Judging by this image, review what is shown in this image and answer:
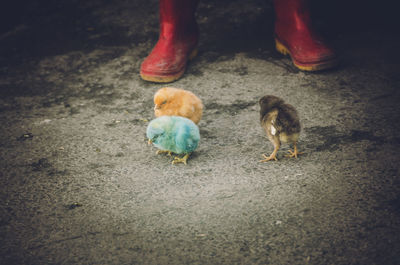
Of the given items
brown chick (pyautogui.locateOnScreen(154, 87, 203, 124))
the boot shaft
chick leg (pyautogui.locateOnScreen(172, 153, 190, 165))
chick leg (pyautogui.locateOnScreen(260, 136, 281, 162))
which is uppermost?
the boot shaft

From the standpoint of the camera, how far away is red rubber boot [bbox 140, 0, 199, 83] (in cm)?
350

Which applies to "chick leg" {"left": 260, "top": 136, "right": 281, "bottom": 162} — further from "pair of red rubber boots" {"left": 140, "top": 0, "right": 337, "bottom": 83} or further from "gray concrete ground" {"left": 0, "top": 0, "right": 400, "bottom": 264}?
"pair of red rubber boots" {"left": 140, "top": 0, "right": 337, "bottom": 83}

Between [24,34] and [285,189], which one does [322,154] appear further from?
[24,34]

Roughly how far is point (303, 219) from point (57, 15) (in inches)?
177

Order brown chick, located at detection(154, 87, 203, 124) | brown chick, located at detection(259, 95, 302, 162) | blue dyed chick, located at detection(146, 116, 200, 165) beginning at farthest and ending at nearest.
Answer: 1. brown chick, located at detection(154, 87, 203, 124)
2. blue dyed chick, located at detection(146, 116, 200, 165)
3. brown chick, located at detection(259, 95, 302, 162)

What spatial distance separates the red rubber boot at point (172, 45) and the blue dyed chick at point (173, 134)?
117 centimetres

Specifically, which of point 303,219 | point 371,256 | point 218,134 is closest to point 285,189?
point 303,219

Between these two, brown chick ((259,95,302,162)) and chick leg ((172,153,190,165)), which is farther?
chick leg ((172,153,190,165))

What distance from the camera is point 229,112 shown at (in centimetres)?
304

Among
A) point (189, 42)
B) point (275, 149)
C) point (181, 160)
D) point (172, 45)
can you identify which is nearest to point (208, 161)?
point (181, 160)

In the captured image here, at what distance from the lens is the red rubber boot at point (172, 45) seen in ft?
11.5

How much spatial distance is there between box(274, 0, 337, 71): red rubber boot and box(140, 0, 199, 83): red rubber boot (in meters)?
0.91

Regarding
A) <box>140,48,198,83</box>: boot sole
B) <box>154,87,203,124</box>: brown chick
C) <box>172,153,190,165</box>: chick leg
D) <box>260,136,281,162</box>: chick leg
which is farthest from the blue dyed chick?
<box>140,48,198,83</box>: boot sole

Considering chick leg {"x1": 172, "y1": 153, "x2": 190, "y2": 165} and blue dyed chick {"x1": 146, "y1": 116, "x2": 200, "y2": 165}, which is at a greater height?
blue dyed chick {"x1": 146, "y1": 116, "x2": 200, "y2": 165}
